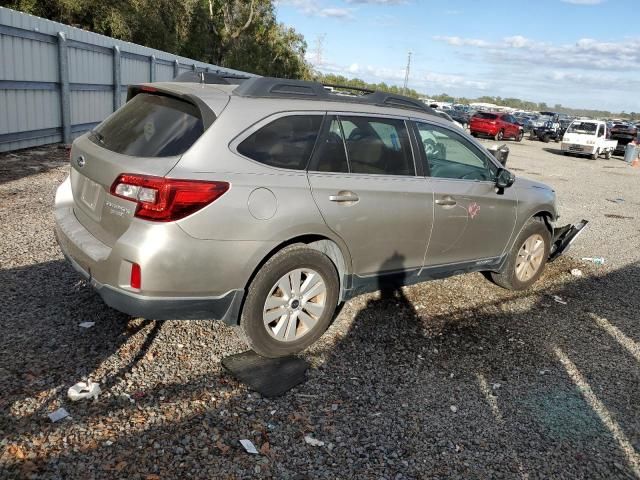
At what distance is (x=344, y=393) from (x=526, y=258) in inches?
119

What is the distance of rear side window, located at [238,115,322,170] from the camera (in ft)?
10.9

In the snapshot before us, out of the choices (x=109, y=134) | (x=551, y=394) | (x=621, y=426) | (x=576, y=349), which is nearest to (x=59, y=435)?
(x=109, y=134)

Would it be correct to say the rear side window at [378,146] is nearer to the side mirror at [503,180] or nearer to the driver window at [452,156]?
the driver window at [452,156]

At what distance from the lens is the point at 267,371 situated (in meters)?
3.49

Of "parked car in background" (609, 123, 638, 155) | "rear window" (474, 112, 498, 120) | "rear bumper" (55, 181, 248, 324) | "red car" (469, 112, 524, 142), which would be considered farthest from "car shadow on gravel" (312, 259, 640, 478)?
"parked car in background" (609, 123, 638, 155)

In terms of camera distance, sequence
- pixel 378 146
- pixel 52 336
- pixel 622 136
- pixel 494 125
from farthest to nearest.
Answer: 1. pixel 494 125
2. pixel 622 136
3. pixel 378 146
4. pixel 52 336

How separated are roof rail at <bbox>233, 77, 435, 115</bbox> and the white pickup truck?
24739 millimetres

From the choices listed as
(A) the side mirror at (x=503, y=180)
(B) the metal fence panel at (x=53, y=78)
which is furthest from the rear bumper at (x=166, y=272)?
(B) the metal fence panel at (x=53, y=78)

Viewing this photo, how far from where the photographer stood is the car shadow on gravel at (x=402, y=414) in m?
2.67

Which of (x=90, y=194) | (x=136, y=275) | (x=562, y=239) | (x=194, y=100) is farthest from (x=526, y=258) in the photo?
(x=90, y=194)

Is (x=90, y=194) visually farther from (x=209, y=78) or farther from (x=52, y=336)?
(x=209, y=78)

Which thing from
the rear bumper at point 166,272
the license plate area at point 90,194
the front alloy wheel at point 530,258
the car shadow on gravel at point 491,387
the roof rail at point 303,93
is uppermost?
the roof rail at point 303,93

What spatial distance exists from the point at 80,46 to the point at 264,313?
1035 cm

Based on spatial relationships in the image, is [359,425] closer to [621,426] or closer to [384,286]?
[384,286]
